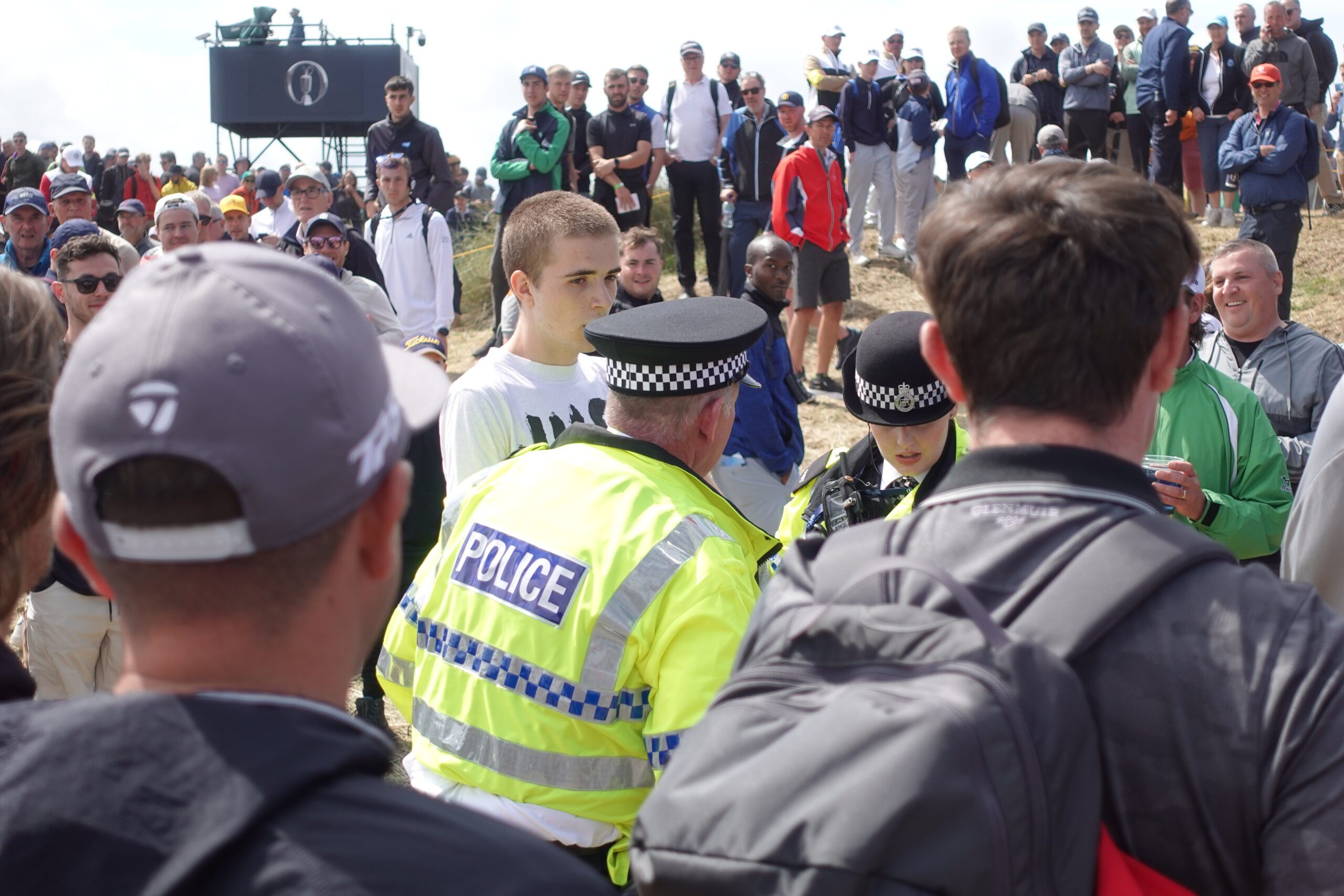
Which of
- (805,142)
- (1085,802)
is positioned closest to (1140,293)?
(1085,802)

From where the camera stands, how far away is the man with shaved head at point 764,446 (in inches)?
243

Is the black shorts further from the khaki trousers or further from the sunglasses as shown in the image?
the khaki trousers

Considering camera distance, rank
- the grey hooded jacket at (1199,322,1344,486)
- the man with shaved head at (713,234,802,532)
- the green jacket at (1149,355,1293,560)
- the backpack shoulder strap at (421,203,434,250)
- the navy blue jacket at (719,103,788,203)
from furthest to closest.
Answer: the navy blue jacket at (719,103,788,203) < the backpack shoulder strap at (421,203,434,250) < the man with shaved head at (713,234,802,532) < the grey hooded jacket at (1199,322,1344,486) < the green jacket at (1149,355,1293,560)

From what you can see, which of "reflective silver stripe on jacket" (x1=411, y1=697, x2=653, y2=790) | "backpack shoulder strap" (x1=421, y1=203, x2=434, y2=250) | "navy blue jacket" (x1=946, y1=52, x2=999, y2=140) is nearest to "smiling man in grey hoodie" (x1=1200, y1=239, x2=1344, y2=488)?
"reflective silver stripe on jacket" (x1=411, y1=697, x2=653, y2=790)

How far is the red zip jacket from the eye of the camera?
10.2m

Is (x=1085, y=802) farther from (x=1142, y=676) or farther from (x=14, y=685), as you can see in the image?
(x=14, y=685)

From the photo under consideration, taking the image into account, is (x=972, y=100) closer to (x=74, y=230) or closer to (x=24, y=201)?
(x=24, y=201)

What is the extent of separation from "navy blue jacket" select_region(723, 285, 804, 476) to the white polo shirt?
5.11 m

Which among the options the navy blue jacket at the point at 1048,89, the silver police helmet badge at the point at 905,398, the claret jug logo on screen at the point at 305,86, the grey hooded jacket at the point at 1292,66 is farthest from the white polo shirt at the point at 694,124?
the claret jug logo on screen at the point at 305,86

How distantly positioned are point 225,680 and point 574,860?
0.38 m

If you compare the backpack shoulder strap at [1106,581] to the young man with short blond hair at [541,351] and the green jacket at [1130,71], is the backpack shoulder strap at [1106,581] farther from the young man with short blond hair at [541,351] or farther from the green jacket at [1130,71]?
the green jacket at [1130,71]

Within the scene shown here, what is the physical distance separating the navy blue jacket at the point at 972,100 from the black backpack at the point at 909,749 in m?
12.3

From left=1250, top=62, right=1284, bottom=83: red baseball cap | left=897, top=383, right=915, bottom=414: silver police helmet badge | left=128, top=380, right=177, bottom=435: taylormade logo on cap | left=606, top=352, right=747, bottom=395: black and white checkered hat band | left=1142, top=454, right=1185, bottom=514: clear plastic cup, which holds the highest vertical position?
left=1250, top=62, right=1284, bottom=83: red baseball cap

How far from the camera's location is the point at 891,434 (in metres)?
3.47
